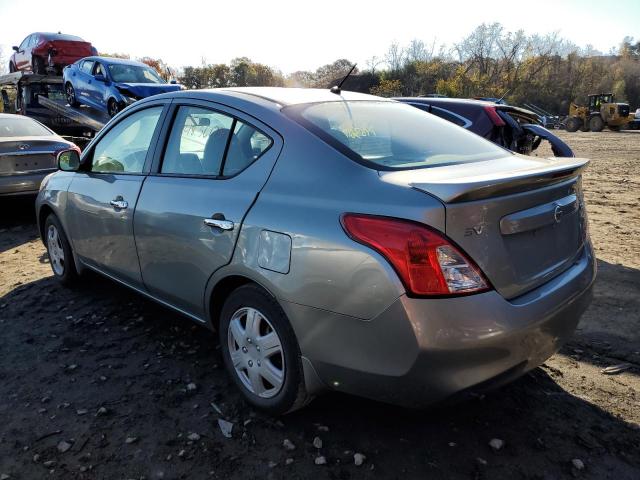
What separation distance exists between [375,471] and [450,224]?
116cm

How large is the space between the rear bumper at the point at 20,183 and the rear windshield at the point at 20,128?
A: 96 centimetres

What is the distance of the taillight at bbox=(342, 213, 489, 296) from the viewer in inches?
74.2

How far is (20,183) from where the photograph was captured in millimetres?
6742

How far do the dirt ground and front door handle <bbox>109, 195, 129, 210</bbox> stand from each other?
0.95 m

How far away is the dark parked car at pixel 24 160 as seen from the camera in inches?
263

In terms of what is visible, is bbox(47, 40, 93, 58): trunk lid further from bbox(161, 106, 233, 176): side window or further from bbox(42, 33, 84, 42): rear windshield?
bbox(161, 106, 233, 176): side window

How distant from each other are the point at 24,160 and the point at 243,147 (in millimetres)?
5575

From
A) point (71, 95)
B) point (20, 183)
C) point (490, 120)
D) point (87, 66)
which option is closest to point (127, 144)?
point (20, 183)

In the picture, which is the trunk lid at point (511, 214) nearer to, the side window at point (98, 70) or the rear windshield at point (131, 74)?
the rear windshield at point (131, 74)

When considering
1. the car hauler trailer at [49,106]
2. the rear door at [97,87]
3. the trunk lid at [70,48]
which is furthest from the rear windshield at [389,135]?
the trunk lid at [70,48]

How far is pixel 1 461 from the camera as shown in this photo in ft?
7.70

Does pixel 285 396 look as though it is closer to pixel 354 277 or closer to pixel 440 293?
pixel 354 277

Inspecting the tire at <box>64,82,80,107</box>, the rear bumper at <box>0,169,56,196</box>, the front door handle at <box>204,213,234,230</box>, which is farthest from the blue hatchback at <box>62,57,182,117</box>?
the front door handle at <box>204,213,234,230</box>

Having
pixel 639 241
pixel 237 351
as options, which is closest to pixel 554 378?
pixel 237 351
